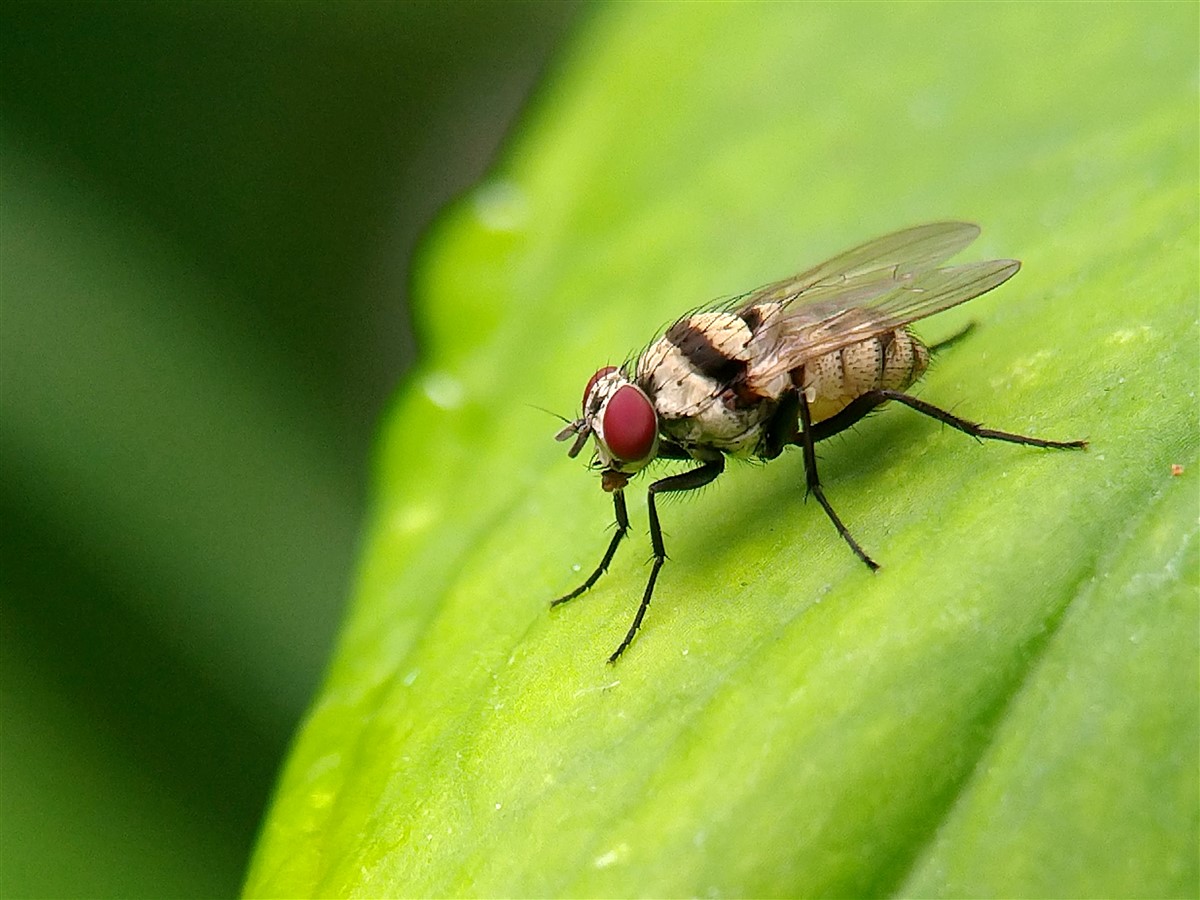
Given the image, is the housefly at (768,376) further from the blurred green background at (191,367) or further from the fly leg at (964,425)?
the blurred green background at (191,367)

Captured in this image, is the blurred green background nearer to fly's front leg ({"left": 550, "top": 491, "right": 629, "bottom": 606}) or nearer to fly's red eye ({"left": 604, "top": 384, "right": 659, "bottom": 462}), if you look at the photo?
fly's front leg ({"left": 550, "top": 491, "right": 629, "bottom": 606})

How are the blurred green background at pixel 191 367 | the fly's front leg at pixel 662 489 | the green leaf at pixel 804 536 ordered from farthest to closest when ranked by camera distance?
the blurred green background at pixel 191 367, the fly's front leg at pixel 662 489, the green leaf at pixel 804 536

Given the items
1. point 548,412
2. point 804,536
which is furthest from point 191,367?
point 804,536

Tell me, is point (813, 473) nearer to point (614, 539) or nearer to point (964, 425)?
point (964, 425)

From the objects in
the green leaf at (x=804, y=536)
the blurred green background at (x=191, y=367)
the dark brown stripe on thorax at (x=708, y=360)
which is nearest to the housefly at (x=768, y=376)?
the dark brown stripe on thorax at (x=708, y=360)

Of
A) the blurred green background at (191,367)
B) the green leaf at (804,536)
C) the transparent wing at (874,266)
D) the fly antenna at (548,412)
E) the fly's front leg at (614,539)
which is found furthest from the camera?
the blurred green background at (191,367)

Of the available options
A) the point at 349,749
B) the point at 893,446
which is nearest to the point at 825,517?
the point at 893,446
